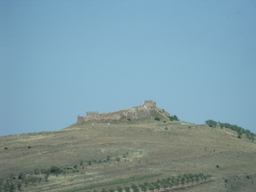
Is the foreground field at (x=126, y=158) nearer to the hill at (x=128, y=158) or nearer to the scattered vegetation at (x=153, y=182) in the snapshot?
the hill at (x=128, y=158)

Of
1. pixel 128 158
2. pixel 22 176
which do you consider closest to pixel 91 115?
pixel 128 158

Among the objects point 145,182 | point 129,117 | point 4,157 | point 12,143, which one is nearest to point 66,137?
point 12,143

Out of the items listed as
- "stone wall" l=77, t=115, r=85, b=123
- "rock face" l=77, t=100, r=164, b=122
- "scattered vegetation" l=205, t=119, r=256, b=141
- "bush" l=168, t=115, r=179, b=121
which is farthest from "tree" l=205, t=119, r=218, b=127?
"stone wall" l=77, t=115, r=85, b=123

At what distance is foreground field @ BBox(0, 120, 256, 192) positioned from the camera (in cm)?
5394

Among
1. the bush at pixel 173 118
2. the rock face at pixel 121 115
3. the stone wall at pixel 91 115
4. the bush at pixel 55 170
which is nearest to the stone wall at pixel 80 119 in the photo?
the rock face at pixel 121 115

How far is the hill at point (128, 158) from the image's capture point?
2109 inches

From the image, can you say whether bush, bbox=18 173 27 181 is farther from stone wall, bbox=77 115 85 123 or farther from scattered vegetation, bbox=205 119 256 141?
scattered vegetation, bbox=205 119 256 141

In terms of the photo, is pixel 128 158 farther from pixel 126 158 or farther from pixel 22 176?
pixel 22 176

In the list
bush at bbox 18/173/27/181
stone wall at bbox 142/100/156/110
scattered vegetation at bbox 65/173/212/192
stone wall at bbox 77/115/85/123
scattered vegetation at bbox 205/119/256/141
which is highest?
stone wall at bbox 142/100/156/110

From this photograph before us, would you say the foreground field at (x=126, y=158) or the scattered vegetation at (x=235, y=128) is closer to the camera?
the foreground field at (x=126, y=158)

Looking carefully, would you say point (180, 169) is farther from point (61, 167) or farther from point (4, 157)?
point (4, 157)

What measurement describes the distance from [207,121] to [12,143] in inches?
1449

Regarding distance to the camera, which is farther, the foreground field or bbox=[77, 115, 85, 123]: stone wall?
bbox=[77, 115, 85, 123]: stone wall

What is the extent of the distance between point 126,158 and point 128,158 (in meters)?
0.25
